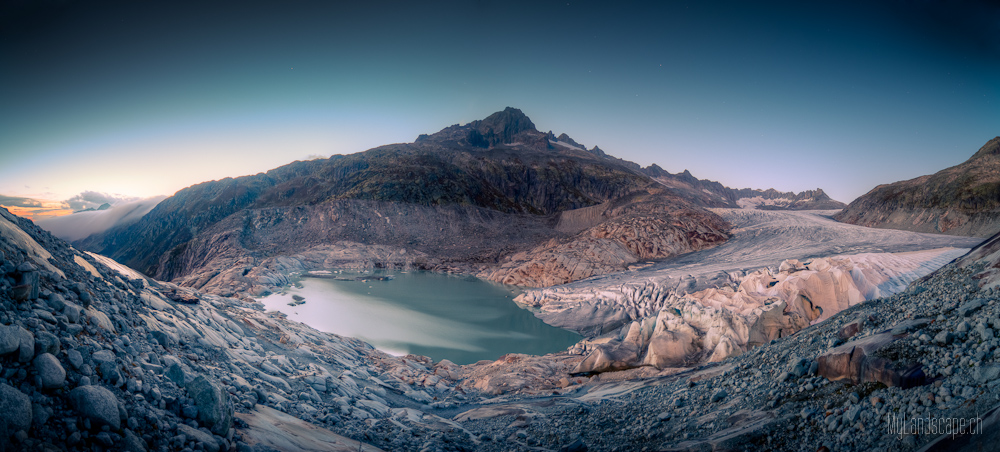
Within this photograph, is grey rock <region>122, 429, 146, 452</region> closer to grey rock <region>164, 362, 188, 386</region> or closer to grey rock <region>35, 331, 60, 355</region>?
grey rock <region>35, 331, 60, 355</region>

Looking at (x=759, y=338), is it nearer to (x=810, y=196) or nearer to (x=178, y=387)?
(x=178, y=387)

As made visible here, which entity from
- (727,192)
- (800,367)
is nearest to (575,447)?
(800,367)

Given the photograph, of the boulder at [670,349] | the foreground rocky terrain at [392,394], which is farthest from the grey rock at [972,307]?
the boulder at [670,349]

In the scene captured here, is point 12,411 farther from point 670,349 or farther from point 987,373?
point 670,349

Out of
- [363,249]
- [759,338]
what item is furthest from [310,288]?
[759,338]

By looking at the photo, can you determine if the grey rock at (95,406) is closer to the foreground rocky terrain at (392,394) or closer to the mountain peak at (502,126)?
the foreground rocky terrain at (392,394)

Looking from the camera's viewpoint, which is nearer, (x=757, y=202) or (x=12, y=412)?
(x=12, y=412)
